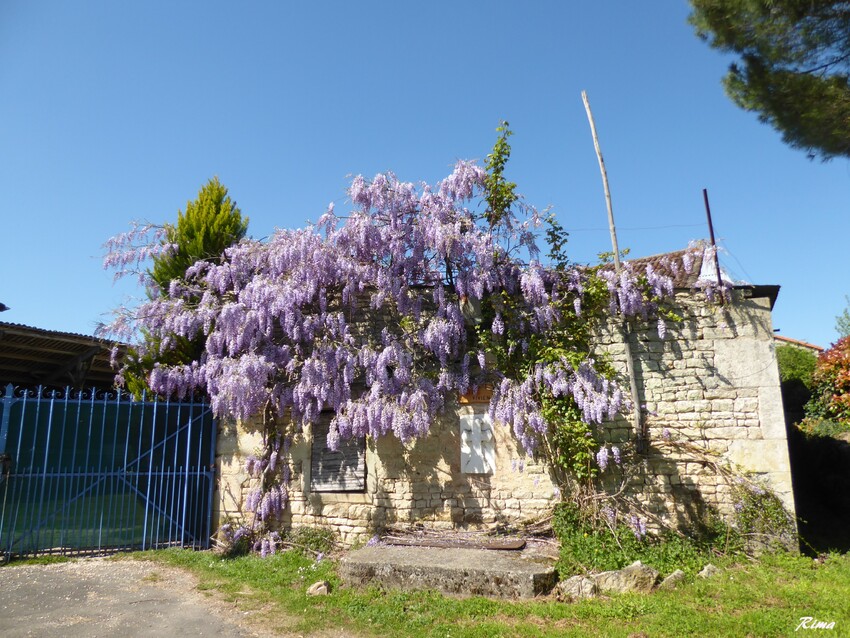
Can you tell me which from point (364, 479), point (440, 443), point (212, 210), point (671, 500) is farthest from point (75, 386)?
point (671, 500)

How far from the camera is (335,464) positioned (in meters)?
7.54

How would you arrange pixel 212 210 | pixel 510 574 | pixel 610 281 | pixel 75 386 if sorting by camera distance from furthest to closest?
pixel 75 386
pixel 212 210
pixel 610 281
pixel 510 574

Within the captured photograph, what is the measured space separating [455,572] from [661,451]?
2.77 m

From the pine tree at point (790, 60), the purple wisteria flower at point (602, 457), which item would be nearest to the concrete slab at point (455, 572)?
the purple wisteria flower at point (602, 457)

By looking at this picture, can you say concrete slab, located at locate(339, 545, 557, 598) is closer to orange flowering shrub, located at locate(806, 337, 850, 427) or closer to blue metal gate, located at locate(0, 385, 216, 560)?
blue metal gate, located at locate(0, 385, 216, 560)

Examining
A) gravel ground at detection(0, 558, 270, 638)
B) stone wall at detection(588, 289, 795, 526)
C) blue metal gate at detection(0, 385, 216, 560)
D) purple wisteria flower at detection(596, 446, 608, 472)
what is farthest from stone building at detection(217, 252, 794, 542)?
gravel ground at detection(0, 558, 270, 638)

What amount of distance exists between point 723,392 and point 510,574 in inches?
127

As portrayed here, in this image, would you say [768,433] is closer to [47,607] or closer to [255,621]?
[255,621]

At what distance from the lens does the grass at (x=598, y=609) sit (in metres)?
4.32

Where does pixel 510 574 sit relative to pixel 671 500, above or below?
below

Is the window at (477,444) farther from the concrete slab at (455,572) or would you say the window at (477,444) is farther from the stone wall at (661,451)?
the concrete slab at (455,572)

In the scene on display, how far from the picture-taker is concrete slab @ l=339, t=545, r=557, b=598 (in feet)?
17.4

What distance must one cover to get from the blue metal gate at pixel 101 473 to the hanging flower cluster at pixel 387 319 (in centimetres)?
58

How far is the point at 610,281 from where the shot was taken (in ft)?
22.7
